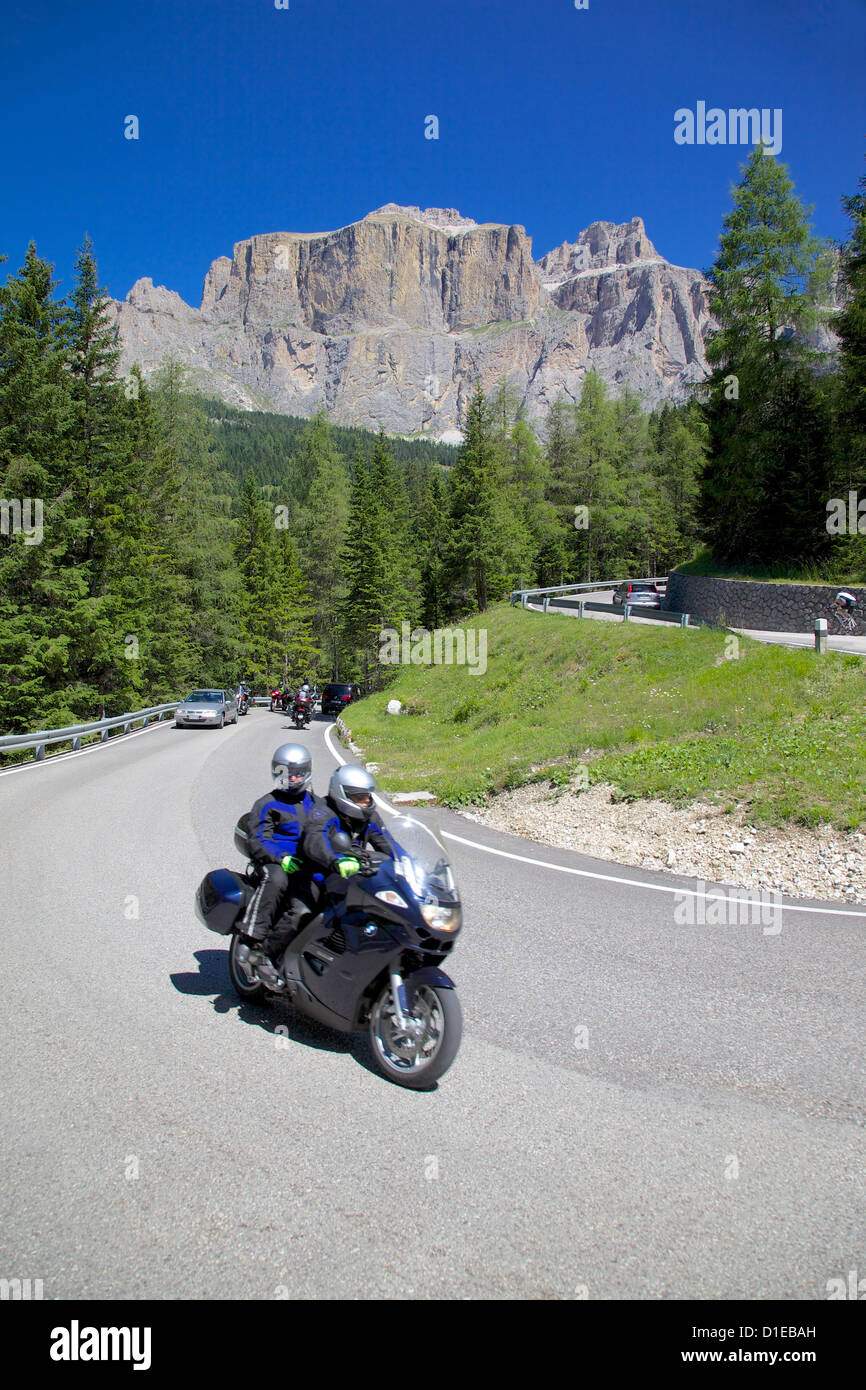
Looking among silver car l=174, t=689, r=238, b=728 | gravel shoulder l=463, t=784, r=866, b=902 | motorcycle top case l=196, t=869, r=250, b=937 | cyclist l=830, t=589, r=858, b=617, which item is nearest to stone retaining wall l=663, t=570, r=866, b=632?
cyclist l=830, t=589, r=858, b=617

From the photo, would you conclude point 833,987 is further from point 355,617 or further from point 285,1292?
point 355,617

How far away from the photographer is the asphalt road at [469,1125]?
117 inches

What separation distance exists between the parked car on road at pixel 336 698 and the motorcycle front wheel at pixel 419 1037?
115 ft

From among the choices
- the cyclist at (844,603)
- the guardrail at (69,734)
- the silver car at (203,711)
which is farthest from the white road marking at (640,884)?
the silver car at (203,711)

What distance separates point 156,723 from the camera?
1363 inches

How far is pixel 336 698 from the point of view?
132 ft

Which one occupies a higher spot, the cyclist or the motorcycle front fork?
the cyclist

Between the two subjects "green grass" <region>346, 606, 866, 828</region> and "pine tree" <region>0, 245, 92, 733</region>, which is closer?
"green grass" <region>346, 606, 866, 828</region>

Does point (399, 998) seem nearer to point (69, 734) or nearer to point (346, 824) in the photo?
point (346, 824)

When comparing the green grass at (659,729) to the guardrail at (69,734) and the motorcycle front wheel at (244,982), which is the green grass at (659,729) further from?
the guardrail at (69,734)

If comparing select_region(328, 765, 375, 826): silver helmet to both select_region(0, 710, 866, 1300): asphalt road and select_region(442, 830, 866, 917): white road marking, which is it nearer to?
select_region(0, 710, 866, 1300): asphalt road

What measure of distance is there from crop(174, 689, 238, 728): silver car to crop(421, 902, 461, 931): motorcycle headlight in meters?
29.2

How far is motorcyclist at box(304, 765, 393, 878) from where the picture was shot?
4.54 meters

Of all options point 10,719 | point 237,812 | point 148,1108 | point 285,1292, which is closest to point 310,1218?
point 285,1292
